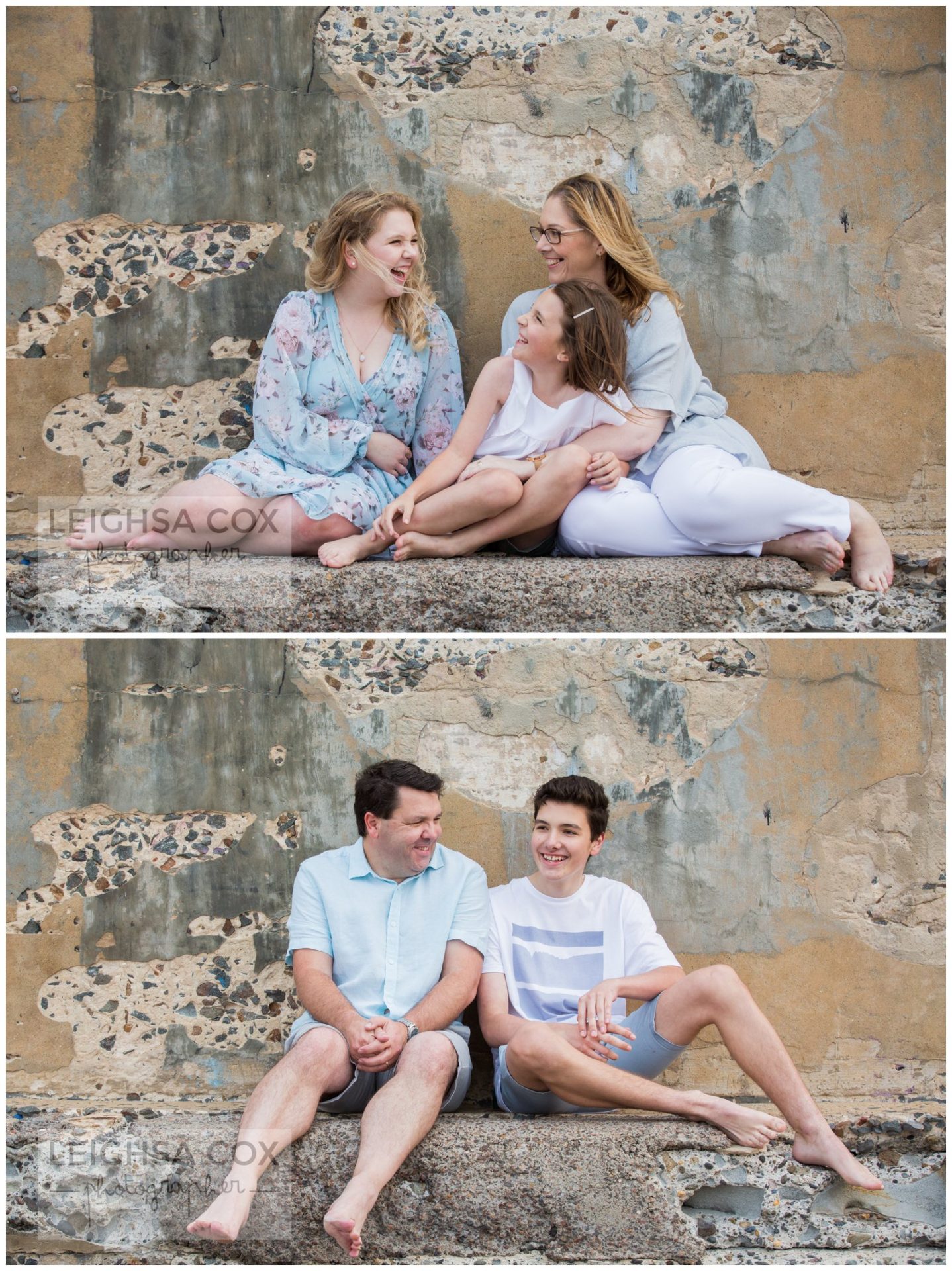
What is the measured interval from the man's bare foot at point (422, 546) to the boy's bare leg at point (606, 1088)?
138cm

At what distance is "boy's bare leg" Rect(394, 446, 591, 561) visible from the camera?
355cm

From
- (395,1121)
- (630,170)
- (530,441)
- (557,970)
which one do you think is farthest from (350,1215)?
(630,170)

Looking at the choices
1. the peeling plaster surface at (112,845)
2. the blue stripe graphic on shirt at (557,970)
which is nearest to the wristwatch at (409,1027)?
the blue stripe graphic on shirt at (557,970)

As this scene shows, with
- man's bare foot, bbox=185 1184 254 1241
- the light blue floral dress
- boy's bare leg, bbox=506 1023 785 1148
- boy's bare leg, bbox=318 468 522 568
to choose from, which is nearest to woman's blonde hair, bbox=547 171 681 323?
the light blue floral dress

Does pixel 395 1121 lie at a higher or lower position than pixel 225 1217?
higher

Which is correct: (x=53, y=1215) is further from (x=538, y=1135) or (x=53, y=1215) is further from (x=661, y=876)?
(x=661, y=876)

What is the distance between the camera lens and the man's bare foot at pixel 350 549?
352 cm

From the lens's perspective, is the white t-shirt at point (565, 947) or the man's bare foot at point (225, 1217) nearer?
the man's bare foot at point (225, 1217)

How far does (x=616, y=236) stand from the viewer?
382 centimetres

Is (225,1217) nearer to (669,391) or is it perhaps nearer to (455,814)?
(455,814)

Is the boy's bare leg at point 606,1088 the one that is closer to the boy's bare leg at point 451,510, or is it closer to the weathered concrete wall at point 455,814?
the weathered concrete wall at point 455,814

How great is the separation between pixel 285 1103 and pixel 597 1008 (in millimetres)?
836

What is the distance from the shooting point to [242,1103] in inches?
148

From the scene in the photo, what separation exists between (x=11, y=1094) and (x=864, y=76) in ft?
15.0
